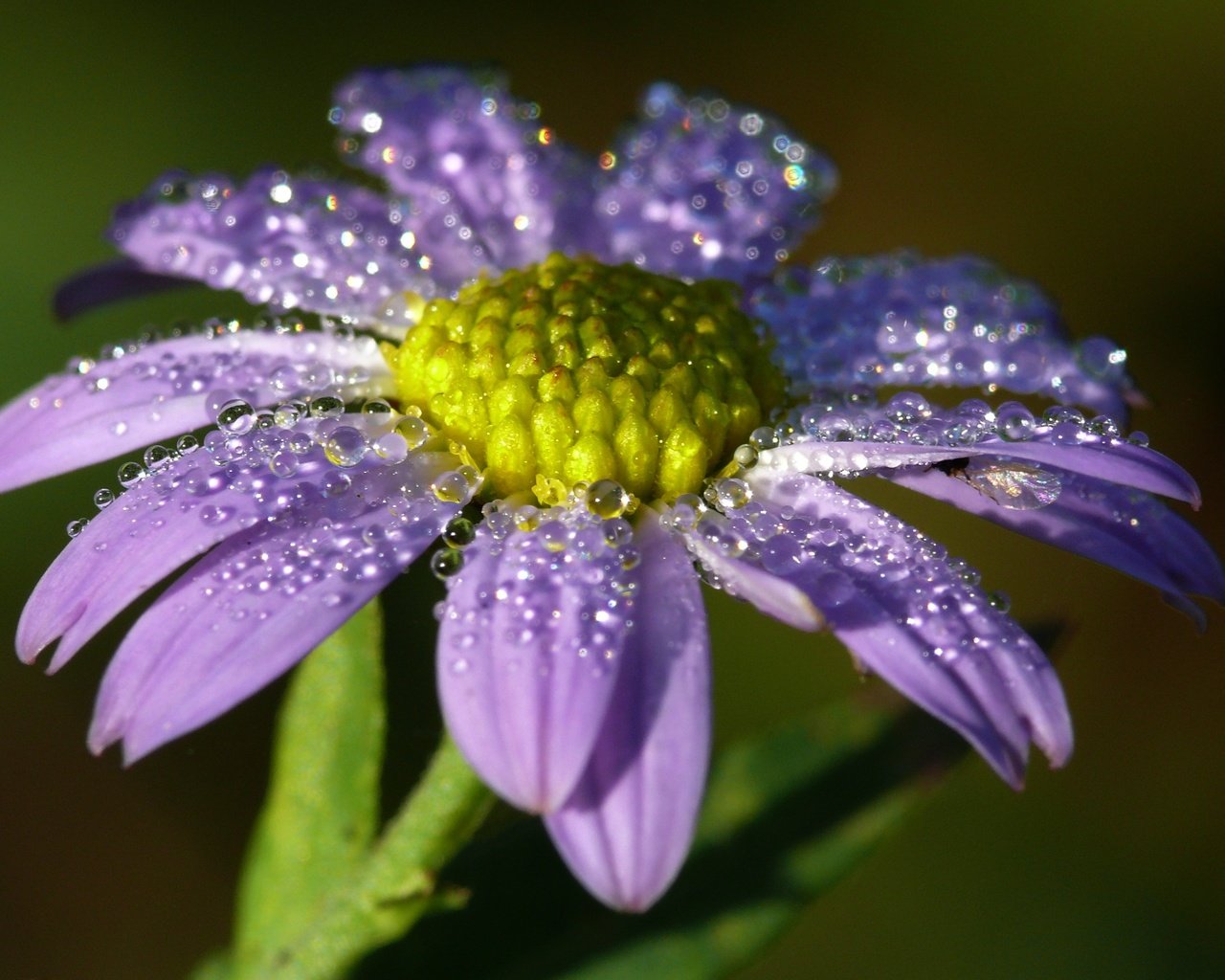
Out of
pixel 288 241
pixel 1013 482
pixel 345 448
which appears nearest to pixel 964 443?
pixel 1013 482

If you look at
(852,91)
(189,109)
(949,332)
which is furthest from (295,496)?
(852,91)

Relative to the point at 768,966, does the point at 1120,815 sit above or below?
above

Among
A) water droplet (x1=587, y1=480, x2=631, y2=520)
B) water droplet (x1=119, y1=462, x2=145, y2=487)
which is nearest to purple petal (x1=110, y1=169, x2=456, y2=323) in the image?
water droplet (x1=119, y1=462, x2=145, y2=487)

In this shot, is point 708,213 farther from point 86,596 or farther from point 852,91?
point 852,91

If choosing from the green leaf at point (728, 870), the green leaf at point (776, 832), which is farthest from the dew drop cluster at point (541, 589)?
the green leaf at point (776, 832)

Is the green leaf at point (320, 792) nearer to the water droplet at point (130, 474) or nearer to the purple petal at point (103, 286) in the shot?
the water droplet at point (130, 474)

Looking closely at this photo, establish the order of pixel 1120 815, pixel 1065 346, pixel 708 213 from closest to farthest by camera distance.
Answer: pixel 1065 346 → pixel 708 213 → pixel 1120 815

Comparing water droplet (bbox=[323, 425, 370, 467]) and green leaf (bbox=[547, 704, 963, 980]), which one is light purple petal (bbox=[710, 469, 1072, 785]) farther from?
green leaf (bbox=[547, 704, 963, 980])
